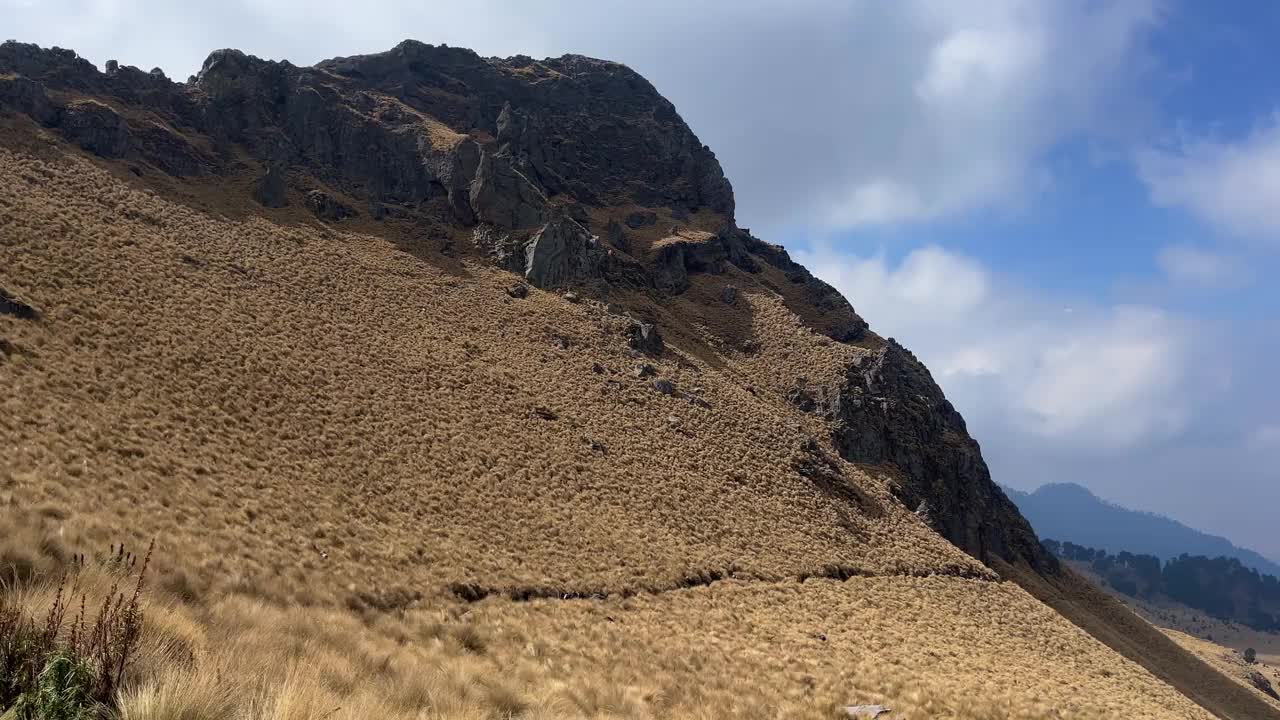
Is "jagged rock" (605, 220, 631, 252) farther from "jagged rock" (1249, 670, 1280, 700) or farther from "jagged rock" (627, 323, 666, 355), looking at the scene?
"jagged rock" (1249, 670, 1280, 700)

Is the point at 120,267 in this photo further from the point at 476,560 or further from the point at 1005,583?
the point at 1005,583

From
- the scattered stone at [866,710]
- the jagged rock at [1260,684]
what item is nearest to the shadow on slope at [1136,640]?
the jagged rock at [1260,684]

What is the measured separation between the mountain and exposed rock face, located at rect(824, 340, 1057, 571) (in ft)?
1.47

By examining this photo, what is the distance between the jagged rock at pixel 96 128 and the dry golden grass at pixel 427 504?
5.09 metres

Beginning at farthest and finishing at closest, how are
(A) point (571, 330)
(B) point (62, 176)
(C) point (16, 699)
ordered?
(A) point (571, 330), (B) point (62, 176), (C) point (16, 699)

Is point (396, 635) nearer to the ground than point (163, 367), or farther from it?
nearer to the ground

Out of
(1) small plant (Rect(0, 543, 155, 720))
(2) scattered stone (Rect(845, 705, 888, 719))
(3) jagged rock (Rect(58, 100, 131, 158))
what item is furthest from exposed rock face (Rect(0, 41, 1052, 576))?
(1) small plant (Rect(0, 543, 155, 720))

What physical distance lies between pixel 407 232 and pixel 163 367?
33272 millimetres

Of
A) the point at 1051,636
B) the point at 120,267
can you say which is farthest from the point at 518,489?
the point at 1051,636

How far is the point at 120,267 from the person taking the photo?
108 ft

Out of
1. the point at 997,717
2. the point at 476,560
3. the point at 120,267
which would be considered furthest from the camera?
the point at 120,267

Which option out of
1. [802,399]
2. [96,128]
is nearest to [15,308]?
[96,128]

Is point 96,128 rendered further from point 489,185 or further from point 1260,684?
point 1260,684

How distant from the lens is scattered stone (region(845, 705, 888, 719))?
1725 centimetres
